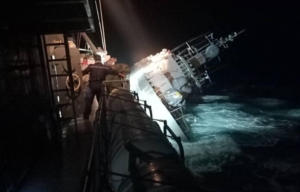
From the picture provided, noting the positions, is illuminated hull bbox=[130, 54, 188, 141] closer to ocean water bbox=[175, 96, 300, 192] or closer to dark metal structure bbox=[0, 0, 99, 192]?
ocean water bbox=[175, 96, 300, 192]

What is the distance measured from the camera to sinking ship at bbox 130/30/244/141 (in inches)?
448

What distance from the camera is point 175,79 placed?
1297 cm

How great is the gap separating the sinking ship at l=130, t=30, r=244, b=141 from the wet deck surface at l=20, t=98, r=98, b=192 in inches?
228

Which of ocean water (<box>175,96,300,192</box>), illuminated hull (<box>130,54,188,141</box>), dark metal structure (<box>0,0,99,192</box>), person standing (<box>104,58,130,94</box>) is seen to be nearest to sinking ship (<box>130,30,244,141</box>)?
illuminated hull (<box>130,54,188,141</box>)

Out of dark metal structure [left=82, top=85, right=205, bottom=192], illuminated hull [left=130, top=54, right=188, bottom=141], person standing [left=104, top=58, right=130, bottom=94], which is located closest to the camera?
dark metal structure [left=82, top=85, right=205, bottom=192]

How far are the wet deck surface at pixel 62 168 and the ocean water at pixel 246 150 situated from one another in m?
5.07

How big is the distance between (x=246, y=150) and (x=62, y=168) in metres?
9.34

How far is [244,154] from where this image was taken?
1113 cm

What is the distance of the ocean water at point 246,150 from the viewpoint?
884 cm

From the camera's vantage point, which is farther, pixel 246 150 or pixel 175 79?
pixel 175 79

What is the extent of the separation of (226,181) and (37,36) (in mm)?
7306

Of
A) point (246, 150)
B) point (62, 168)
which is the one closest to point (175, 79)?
point (246, 150)

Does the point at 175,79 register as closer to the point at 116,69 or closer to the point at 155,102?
the point at 155,102

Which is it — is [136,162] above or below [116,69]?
below
